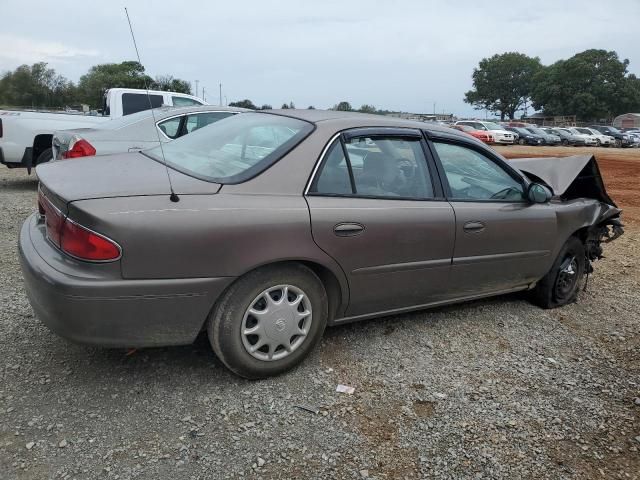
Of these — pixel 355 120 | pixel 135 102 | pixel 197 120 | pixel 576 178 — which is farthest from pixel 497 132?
pixel 355 120

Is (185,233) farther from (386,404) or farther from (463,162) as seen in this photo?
(463,162)

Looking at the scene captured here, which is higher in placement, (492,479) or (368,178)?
(368,178)

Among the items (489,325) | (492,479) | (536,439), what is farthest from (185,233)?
(489,325)

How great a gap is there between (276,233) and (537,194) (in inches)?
85.8

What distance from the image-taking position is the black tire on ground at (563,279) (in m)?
4.32

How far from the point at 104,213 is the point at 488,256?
254cm

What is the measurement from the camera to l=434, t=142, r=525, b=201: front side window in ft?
11.9

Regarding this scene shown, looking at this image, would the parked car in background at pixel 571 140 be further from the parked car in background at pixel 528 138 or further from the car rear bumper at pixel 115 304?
the car rear bumper at pixel 115 304

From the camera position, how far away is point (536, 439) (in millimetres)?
2639

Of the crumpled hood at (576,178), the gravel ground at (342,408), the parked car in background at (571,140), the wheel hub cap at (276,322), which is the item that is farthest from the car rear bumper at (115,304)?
the parked car in background at (571,140)

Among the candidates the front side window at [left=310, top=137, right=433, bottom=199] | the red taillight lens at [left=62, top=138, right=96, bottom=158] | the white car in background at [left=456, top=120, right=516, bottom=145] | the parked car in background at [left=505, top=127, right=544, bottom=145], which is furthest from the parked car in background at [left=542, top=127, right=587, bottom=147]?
the front side window at [left=310, top=137, right=433, bottom=199]

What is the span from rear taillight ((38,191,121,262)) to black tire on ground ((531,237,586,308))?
3.38 meters

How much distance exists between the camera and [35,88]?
59.3 meters

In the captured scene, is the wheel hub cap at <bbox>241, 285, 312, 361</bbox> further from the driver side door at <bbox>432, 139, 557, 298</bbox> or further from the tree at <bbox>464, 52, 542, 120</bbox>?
the tree at <bbox>464, 52, 542, 120</bbox>
